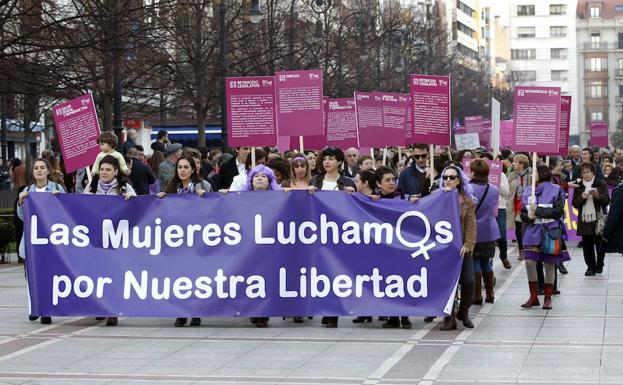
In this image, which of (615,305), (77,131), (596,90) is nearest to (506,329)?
(615,305)

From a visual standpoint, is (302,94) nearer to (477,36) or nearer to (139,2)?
(139,2)

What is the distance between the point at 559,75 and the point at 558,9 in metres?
7.91

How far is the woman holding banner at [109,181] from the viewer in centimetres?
1506

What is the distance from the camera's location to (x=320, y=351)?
1277cm

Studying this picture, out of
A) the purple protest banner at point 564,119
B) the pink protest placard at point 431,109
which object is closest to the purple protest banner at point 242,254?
the pink protest placard at point 431,109

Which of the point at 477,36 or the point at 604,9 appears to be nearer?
the point at 477,36

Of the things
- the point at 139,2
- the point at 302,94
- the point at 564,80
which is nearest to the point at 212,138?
the point at 139,2

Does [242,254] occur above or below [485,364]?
above

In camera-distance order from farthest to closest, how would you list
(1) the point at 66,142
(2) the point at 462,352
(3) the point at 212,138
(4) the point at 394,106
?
(3) the point at 212,138, (4) the point at 394,106, (1) the point at 66,142, (2) the point at 462,352

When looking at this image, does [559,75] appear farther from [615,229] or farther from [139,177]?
[615,229]

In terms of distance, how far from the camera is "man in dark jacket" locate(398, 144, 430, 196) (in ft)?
55.5

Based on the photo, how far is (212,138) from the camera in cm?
5809

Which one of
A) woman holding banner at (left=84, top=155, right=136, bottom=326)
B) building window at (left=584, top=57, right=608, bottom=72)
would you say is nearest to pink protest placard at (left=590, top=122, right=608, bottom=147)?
woman holding banner at (left=84, top=155, right=136, bottom=326)

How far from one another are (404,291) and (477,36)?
491 ft
